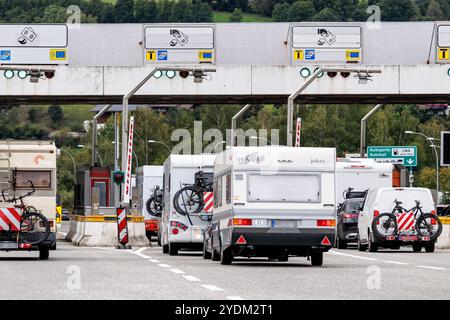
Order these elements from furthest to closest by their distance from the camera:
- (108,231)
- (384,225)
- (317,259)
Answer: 1. (108,231)
2. (384,225)
3. (317,259)

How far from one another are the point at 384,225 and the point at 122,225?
7467mm

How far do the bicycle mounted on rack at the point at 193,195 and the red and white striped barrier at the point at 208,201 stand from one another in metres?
0.18

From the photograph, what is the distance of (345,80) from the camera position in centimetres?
5047

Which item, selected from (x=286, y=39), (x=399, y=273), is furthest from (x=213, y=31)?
(x=399, y=273)

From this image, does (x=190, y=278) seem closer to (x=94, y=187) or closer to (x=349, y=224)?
(x=349, y=224)

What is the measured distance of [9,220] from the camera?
99.3 ft

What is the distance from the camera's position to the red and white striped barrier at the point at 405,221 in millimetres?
38938

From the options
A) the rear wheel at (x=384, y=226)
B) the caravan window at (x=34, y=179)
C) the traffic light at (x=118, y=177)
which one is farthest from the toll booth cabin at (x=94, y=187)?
the caravan window at (x=34, y=179)

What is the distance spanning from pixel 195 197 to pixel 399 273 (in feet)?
39.9

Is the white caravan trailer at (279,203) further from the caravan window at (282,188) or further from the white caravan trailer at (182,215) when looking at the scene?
the white caravan trailer at (182,215)

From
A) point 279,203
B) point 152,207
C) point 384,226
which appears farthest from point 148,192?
point 279,203

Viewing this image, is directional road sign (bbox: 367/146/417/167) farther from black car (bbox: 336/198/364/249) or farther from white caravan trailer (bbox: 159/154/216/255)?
white caravan trailer (bbox: 159/154/216/255)

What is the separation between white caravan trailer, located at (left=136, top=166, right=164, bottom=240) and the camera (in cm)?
5025

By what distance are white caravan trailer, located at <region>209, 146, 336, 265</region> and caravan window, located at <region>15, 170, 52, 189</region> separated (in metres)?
4.94
